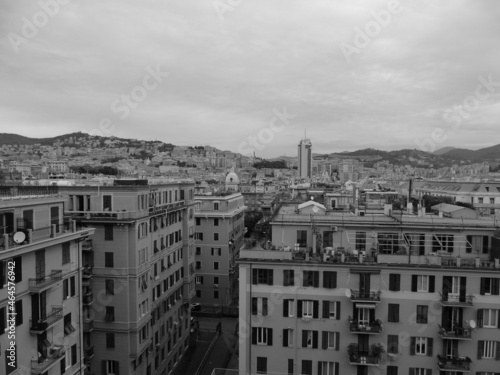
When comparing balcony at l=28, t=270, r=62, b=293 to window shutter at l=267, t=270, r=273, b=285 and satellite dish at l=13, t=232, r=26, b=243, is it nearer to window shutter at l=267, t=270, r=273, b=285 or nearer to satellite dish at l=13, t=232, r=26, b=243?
satellite dish at l=13, t=232, r=26, b=243

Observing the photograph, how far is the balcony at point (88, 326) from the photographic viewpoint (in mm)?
24234

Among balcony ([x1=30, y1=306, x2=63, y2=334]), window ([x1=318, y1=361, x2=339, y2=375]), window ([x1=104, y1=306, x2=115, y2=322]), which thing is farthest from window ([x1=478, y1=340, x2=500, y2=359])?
window ([x1=104, y1=306, x2=115, y2=322])

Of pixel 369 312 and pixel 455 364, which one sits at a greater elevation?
Result: pixel 369 312

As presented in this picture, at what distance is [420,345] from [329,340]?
3.91 metres

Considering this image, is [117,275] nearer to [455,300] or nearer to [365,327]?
[365,327]

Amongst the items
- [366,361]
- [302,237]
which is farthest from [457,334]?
[302,237]

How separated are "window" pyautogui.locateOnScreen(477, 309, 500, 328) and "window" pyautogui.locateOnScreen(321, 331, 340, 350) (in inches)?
240

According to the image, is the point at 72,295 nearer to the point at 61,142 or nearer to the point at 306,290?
the point at 306,290

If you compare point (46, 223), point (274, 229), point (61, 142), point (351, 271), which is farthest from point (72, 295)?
point (61, 142)

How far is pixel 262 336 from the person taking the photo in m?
20.1

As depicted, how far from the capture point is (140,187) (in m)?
25.4

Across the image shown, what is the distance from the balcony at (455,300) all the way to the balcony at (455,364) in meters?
2.31

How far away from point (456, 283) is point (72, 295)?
16438mm

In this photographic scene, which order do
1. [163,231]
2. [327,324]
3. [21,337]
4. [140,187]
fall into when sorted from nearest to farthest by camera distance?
[21,337] → [327,324] → [140,187] → [163,231]
